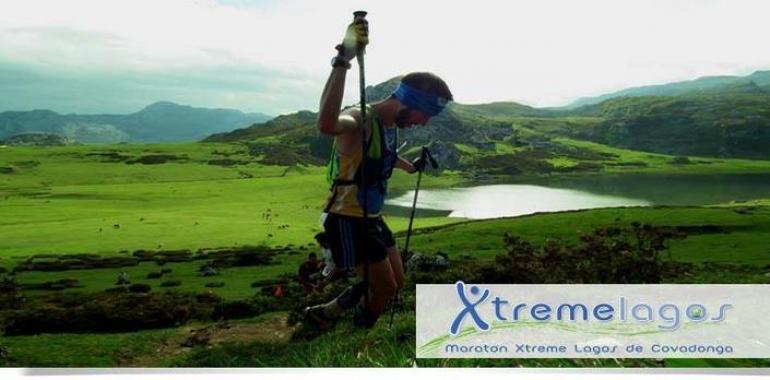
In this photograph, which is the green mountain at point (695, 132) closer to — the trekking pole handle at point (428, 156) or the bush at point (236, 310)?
the bush at point (236, 310)

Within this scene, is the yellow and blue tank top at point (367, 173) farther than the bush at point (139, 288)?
No

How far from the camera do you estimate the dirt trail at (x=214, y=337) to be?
26.7 feet

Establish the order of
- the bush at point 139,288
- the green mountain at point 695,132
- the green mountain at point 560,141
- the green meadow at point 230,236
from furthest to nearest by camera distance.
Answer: the green mountain at point 695,132, the green mountain at point 560,141, the bush at point 139,288, the green meadow at point 230,236

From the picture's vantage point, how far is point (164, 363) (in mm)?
8000

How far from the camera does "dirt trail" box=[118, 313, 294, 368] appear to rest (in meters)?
8.14

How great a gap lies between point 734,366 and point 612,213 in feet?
98.8

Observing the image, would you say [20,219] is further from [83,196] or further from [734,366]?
[734,366]

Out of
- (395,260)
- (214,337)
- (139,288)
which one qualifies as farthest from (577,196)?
(395,260)

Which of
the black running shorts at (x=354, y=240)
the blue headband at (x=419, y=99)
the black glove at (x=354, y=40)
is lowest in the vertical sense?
the black running shorts at (x=354, y=240)

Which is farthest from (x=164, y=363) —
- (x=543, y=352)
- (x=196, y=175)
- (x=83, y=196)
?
(x=196, y=175)

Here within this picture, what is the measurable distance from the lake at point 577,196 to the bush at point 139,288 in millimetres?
32164

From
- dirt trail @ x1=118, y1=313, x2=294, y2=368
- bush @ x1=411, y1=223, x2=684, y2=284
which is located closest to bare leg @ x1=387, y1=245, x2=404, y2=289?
dirt trail @ x1=118, y1=313, x2=294, y2=368

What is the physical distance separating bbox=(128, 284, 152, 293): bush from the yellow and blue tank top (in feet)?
51.3

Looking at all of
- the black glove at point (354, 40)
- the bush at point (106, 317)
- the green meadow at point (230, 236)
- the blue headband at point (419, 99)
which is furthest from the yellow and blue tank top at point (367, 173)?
the bush at point (106, 317)
